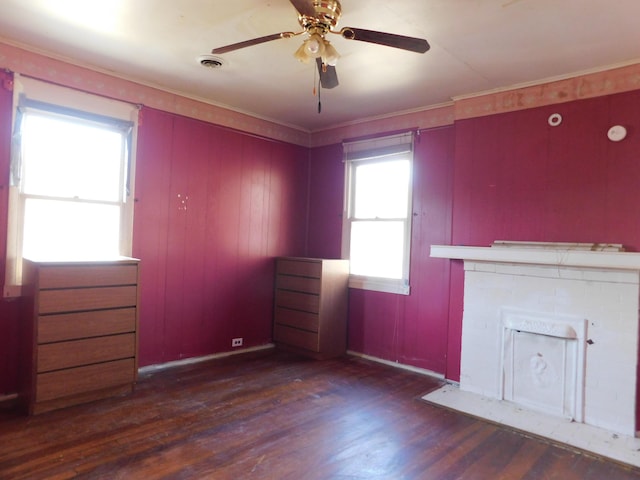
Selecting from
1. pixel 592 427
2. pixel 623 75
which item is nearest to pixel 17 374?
pixel 592 427

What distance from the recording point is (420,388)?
3436 millimetres

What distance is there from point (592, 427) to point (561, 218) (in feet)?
4.72

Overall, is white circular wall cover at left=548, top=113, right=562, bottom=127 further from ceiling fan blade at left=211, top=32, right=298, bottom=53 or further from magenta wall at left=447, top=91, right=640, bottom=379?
ceiling fan blade at left=211, top=32, right=298, bottom=53

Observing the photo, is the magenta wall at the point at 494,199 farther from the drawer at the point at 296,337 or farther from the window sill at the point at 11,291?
the window sill at the point at 11,291

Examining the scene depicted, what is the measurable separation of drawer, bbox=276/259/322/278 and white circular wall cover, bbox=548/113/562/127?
2325 millimetres

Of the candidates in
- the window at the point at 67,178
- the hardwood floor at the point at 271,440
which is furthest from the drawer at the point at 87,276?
the hardwood floor at the point at 271,440

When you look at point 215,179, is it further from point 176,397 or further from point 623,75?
point 623,75

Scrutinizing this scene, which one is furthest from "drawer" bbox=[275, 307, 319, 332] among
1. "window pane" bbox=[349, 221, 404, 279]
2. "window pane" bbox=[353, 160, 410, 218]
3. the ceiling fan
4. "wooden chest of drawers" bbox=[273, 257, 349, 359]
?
the ceiling fan

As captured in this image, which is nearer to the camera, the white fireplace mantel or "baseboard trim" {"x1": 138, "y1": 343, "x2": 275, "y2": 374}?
the white fireplace mantel

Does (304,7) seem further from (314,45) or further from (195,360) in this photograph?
(195,360)

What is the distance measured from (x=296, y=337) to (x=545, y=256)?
247 centimetres

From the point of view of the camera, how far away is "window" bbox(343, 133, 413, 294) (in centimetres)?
406

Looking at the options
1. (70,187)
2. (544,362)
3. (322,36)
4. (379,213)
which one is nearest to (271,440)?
(544,362)

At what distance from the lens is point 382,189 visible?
14.0ft
